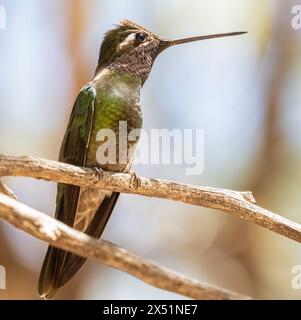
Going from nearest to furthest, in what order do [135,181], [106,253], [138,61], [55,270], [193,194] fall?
[106,253], [193,194], [135,181], [55,270], [138,61]

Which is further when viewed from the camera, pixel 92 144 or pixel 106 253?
pixel 92 144

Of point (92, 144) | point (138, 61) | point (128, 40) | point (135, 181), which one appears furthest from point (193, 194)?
point (128, 40)

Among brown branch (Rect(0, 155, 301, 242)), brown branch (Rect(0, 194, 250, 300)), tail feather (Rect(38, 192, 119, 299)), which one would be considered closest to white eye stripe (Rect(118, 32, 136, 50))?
brown branch (Rect(0, 155, 301, 242))

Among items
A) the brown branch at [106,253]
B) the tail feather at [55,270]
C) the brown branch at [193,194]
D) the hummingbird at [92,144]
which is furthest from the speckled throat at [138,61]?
the brown branch at [106,253]

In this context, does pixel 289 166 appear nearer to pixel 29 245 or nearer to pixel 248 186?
pixel 248 186

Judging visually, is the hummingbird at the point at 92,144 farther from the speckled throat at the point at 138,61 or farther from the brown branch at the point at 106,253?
the brown branch at the point at 106,253

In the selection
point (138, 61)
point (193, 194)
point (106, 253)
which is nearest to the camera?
point (106, 253)

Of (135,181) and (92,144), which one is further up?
(92,144)

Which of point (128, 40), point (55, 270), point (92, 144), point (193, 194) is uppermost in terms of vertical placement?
point (128, 40)

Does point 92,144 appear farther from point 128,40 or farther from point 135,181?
point 128,40

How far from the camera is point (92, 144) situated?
382 cm

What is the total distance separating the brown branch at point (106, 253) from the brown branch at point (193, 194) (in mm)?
803

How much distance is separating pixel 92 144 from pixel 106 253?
1.85 meters
